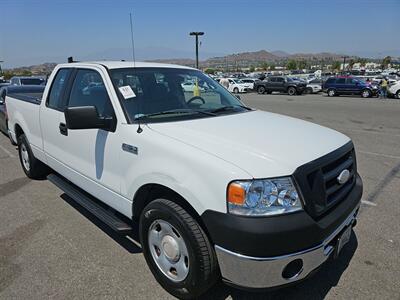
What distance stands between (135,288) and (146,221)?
59 centimetres

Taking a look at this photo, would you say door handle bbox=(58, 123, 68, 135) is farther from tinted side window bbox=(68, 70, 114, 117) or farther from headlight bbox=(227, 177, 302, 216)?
headlight bbox=(227, 177, 302, 216)

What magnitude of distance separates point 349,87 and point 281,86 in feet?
23.2

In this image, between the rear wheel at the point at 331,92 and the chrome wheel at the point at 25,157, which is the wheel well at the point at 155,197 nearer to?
the chrome wheel at the point at 25,157

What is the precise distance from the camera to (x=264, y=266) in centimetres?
216

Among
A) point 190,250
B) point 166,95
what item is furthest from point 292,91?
point 190,250

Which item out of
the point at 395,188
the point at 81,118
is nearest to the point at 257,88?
the point at 395,188

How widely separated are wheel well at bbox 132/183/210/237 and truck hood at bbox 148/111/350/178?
16.6 inches

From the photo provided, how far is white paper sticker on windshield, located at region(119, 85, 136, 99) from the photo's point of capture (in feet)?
10.3

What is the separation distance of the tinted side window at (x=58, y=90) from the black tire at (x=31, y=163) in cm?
125

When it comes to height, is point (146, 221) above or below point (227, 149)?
below

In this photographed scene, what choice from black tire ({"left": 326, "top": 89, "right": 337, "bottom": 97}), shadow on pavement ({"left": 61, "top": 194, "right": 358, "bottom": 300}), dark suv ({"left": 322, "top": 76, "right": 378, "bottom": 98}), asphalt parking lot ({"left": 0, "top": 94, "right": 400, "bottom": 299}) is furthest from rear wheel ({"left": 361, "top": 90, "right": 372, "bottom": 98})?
shadow on pavement ({"left": 61, "top": 194, "right": 358, "bottom": 300})

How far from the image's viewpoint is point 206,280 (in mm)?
2451

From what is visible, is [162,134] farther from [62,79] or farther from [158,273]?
[62,79]

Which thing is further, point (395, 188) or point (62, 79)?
point (395, 188)
